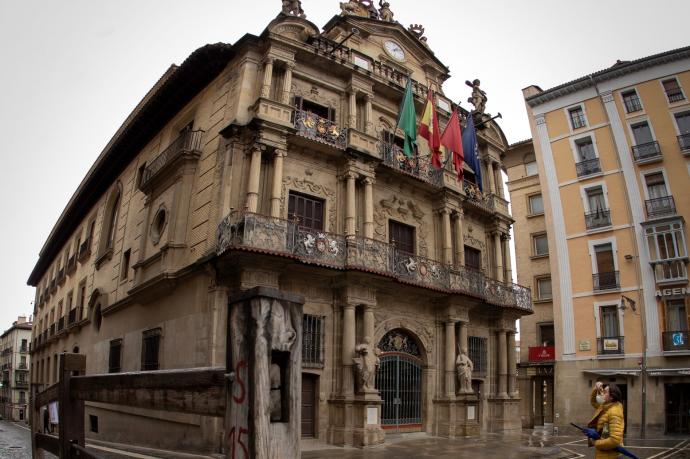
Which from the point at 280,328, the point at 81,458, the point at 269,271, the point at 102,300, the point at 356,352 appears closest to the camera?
the point at 280,328

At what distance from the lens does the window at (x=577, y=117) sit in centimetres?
2869

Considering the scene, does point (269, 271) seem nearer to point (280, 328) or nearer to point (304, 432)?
point (304, 432)

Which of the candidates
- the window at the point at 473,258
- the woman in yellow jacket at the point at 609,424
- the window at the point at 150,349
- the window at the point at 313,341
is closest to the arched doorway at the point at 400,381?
the window at the point at 313,341

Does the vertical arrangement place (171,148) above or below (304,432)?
above

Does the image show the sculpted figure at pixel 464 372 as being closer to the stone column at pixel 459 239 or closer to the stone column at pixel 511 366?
the stone column at pixel 459 239

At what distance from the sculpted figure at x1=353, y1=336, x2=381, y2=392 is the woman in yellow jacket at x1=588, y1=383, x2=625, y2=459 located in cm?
929

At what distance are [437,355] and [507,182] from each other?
60.7 ft

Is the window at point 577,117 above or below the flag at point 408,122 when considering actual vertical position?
above

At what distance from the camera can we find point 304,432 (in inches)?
571

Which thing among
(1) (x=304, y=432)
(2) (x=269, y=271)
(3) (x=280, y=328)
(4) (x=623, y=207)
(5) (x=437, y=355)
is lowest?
(1) (x=304, y=432)

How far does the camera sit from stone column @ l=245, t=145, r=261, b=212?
1475cm

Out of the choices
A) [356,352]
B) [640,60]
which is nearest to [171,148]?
[356,352]

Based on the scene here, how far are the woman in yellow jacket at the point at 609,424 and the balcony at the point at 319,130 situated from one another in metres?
12.0

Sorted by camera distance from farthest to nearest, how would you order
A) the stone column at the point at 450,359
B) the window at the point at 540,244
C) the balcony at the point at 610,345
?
1. the window at the point at 540,244
2. the balcony at the point at 610,345
3. the stone column at the point at 450,359
